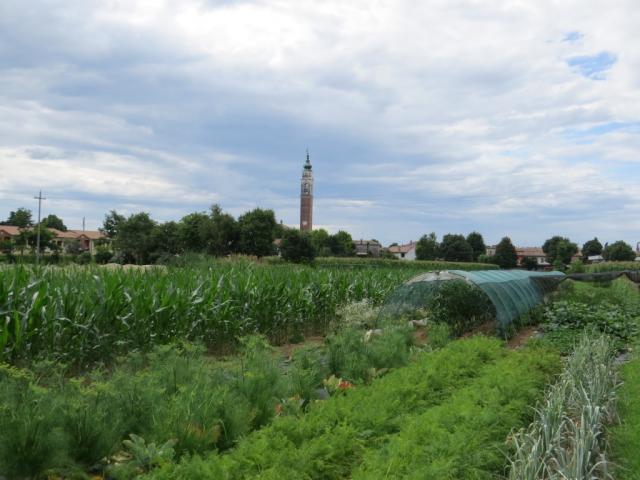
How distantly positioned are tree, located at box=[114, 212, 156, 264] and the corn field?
44.7 meters

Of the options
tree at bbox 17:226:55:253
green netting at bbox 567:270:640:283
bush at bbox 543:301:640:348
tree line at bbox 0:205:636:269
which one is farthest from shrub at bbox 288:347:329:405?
tree at bbox 17:226:55:253

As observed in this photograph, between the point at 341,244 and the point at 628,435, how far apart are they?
99.4 metres

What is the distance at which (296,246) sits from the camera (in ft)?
188

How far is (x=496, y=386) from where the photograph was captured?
5918mm

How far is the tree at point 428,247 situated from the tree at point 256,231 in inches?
2013

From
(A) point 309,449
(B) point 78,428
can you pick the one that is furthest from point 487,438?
(B) point 78,428

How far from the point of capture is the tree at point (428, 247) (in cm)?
10100

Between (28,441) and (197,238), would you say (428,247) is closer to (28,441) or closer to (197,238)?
(197,238)

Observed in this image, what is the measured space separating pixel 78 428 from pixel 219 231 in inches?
1887

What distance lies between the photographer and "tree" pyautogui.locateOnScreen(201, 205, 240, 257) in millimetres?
51750

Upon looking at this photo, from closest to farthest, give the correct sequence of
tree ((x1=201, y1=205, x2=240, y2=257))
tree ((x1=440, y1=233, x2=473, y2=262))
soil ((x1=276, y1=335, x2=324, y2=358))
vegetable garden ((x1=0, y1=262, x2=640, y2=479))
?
vegetable garden ((x1=0, y1=262, x2=640, y2=479)) < soil ((x1=276, y1=335, x2=324, y2=358)) < tree ((x1=201, y1=205, x2=240, y2=257)) < tree ((x1=440, y1=233, x2=473, y2=262))

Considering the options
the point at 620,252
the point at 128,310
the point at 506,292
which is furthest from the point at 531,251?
the point at 128,310

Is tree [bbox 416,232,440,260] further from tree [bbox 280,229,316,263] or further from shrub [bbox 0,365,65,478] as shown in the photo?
shrub [bbox 0,365,65,478]

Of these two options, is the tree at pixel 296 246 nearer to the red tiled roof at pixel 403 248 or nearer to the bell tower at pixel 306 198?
the red tiled roof at pixel 403 248
